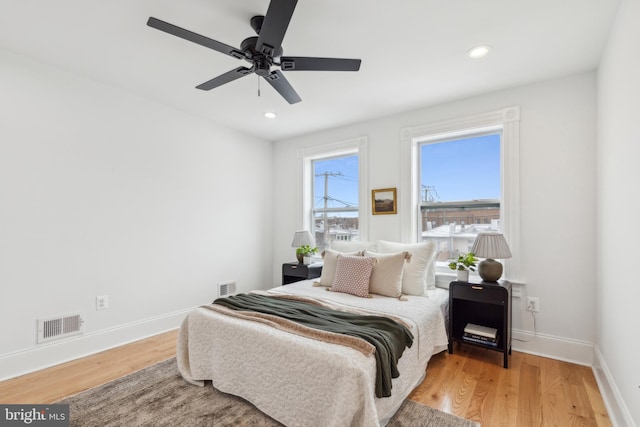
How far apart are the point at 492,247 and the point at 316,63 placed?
6.90 feet

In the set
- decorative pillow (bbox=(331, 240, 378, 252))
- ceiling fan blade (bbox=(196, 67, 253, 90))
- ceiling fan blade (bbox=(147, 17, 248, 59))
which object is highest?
ceiling fan blade (bbox=(147, 17, 248, 59))

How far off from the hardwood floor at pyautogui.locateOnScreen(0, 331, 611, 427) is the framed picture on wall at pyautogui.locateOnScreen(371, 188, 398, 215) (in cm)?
163

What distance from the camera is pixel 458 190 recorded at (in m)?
Result: 3.44

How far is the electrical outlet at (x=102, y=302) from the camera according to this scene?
2.95 metres

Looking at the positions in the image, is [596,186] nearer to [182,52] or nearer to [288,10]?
[288,10]

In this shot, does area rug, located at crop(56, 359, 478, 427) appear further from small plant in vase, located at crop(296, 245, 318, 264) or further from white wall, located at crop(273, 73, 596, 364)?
small plant in vase, located at crop(296, 245, 318, 264)

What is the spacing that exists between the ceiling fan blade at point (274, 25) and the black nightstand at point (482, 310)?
2452mm

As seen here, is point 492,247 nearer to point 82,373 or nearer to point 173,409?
point 173,409

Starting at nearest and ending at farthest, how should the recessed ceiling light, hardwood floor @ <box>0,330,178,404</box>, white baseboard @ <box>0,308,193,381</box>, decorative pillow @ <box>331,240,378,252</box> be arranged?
hardwood floor @ <box>0,330,178,404</box> < the recessed ceiling light < white baseboard @ <box>0,308,193,381</box> < decorative pillow @ <box>331,240,378,252</box>

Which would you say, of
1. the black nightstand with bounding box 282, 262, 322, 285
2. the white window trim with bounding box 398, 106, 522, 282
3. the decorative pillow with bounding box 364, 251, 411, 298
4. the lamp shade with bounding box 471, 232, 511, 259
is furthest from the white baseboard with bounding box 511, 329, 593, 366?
the black nightstand with bounding box 282, 262, 322, 285

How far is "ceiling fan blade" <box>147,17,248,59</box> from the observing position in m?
1.65

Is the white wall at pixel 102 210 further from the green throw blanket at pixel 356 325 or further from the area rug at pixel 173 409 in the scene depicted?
the green throw blanket at pixel 356 325

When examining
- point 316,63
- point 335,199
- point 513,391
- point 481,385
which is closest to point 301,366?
point 481,385

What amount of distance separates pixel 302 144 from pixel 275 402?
3528 millimetres
